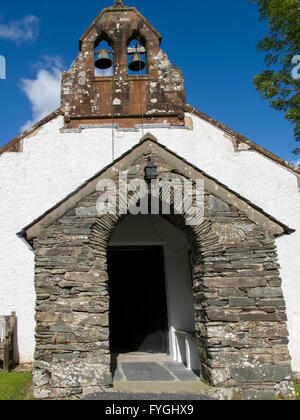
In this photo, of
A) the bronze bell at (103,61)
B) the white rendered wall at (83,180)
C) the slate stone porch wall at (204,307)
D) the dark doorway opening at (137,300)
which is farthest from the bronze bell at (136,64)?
the slate stone porch wall at (204,307)

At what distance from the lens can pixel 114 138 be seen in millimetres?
8805

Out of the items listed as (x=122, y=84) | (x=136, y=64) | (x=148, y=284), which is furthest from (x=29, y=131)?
(x=148, y=284)


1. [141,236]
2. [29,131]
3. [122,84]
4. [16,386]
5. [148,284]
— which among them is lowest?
[16,386]

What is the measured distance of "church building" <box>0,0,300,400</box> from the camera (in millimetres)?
4922

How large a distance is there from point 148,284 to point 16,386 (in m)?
3.62

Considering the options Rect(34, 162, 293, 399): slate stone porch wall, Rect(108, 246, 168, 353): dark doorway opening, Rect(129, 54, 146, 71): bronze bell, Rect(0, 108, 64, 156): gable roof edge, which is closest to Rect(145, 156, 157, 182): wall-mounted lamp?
Rect(34, 162, 293, 399): slate stone porch wall

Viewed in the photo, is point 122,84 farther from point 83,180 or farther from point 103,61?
point 83,180

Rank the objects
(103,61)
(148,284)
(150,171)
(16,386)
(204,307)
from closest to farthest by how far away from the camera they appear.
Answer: (204,307), (150,171), (16,386), (148,284), (103,61)

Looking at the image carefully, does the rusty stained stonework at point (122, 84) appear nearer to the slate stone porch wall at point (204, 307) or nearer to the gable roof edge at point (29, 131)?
the gable roof edge at point (29, 131)

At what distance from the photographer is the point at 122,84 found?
365 inches

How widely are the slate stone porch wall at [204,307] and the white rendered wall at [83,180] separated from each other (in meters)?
3.03

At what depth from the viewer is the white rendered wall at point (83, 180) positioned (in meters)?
7.79
